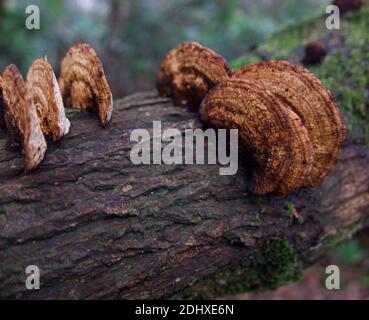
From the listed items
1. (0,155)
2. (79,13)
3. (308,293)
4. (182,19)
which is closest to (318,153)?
(0,155)

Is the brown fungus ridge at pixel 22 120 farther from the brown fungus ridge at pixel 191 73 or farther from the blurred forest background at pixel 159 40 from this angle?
the blurred forest background at pixel 159 40

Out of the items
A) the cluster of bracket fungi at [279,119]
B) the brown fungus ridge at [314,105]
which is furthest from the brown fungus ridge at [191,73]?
the brown fungus ridge at [314,105]

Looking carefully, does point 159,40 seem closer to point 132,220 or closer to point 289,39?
point 289,39

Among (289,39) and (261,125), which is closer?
(261,125)

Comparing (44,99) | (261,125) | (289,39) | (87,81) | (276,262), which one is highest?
(289,39)

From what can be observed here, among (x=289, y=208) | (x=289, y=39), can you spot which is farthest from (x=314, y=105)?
(x=289, y=39)

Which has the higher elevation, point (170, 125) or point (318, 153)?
point (170, 125)

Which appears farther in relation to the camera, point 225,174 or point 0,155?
point 225,174
